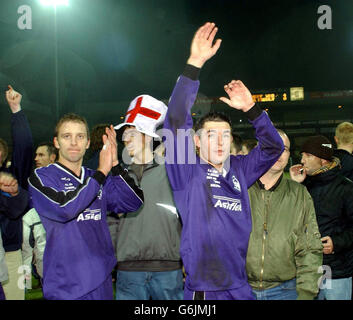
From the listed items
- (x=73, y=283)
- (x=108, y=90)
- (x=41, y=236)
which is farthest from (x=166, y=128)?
(x=108, y=90)

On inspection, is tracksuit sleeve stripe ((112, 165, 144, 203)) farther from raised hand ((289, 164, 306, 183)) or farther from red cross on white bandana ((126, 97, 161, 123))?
raised hand ((289, 164, 306, 183))

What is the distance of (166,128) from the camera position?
234 centimetres

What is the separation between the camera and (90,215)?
2896mm

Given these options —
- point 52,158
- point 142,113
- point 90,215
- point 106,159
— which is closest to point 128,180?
point 106,159

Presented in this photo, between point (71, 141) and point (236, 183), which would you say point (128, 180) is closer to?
point (71, 141)

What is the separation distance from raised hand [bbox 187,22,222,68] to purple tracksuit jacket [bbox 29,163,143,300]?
1.18 meters

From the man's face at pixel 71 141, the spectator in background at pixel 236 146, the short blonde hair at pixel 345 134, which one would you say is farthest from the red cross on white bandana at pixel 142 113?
the short blonde hair at pixel 345 134

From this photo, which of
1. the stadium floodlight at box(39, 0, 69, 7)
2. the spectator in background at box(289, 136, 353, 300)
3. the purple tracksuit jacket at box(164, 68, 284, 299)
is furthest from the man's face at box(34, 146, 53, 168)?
the stadium floodlight at box(39, 0, 69, 7)

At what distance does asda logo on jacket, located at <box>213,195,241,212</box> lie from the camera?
2477mm

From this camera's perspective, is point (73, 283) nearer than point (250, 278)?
Yes

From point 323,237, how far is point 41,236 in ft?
9.72

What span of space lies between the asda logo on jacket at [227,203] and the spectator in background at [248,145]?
252 cm

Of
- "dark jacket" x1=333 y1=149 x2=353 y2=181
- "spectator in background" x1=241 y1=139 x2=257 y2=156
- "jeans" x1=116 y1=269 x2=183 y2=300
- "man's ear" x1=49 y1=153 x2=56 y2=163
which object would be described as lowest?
"jeans" x1=116 y1=269 x2=183 y2=300
